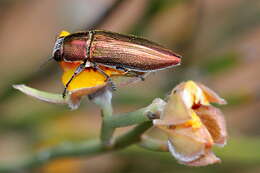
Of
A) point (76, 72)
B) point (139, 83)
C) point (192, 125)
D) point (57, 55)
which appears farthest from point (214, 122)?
point (139, 83)

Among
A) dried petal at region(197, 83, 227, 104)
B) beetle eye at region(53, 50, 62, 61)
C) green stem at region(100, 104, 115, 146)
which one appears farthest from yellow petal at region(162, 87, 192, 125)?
beetle eye at region(53, 50, 62, 61)

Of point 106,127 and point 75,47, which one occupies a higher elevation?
point 75,47

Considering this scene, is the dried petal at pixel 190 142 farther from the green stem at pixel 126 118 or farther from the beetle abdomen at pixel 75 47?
the beetle abdomen at pixel 75 47

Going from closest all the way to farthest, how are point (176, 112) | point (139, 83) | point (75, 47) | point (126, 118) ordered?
point (176, 112) → point (126, 118) → point (75, 47) → point (139, 83)

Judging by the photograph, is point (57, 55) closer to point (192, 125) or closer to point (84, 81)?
point (84, 81)

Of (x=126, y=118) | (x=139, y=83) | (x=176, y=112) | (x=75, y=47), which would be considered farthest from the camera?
(x=139, y=83)

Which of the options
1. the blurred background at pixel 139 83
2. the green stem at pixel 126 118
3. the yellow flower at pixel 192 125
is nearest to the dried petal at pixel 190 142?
the yellow flower at pixel 192 125

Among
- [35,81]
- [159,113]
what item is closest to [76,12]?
[35,81]
